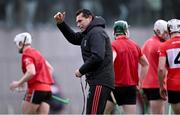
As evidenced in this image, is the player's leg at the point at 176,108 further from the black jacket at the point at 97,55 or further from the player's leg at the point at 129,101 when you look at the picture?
the black jacket at the point at 97,55

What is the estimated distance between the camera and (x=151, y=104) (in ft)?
48.2

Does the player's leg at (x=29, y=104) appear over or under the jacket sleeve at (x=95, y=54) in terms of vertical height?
under

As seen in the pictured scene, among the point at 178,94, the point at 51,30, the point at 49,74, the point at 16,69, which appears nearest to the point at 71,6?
the point at 51,30

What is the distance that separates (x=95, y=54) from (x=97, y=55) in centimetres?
3

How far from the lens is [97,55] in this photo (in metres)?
11.4

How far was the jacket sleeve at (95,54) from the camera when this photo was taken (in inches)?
450

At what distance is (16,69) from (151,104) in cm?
1272

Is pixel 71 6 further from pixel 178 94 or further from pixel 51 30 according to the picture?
pixel 178 94

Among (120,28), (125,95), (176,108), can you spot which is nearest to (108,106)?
(125,95)

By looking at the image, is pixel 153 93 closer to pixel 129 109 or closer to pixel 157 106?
pixel 157 106

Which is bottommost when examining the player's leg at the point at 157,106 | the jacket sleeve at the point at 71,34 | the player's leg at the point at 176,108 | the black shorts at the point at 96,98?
the player's leg at the point at 157,106

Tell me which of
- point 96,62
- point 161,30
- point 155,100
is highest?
point 161,30

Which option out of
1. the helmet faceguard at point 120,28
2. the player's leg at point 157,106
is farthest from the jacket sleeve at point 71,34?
the player's leg at point 157,106

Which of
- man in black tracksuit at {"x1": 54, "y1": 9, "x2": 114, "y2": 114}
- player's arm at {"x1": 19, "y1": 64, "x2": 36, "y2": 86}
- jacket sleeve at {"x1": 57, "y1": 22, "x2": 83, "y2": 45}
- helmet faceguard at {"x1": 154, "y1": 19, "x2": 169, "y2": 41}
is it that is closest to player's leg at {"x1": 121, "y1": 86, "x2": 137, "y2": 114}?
helmet faceguard at {"x1": 154, "y1": 19, "x2": 169, "y2": 41}
